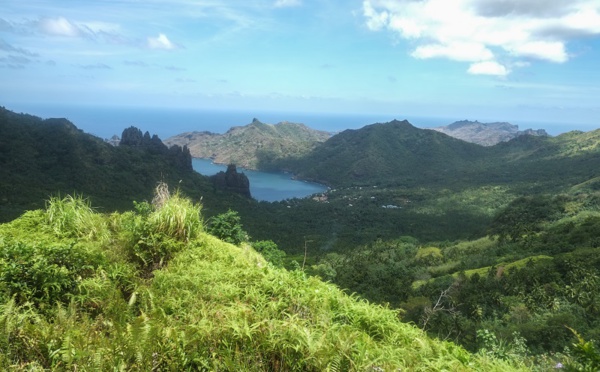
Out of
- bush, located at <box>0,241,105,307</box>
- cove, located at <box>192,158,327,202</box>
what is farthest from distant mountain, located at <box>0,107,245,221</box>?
cove, located at <box>192,158,327,202</box>

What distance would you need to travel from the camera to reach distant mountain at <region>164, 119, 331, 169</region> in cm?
15510

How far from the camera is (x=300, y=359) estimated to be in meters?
2.33

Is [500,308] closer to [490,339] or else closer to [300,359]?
[490,339]

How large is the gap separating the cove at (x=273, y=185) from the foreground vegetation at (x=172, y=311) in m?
101

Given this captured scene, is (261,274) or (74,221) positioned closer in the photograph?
(261,274)

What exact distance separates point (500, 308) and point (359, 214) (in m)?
52.3

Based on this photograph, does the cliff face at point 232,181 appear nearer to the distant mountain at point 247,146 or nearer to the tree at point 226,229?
the tree at point 226,229

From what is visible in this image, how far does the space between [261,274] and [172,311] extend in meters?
0.87

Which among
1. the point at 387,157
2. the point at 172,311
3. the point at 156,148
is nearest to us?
the point at 172,311

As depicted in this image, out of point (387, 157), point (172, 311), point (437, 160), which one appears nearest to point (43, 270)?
point (172, 311)

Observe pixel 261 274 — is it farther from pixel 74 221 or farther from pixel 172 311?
pixel 74 221

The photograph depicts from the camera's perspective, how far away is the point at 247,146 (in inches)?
6471

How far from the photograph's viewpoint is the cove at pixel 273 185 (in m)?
113

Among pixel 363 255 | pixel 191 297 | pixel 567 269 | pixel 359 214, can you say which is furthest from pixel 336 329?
pixel 359 214
